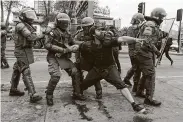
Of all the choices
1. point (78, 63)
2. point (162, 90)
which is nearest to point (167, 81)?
point (162, 90)

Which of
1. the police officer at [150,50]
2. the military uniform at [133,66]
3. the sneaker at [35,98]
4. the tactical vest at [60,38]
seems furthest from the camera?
the military uniform at [133,66]

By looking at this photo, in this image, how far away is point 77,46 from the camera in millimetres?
5031

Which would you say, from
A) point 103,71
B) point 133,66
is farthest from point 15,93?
point 133,66

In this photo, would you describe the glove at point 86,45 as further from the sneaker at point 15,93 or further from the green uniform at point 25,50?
the sneaker at point 15,93

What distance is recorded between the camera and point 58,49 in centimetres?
499

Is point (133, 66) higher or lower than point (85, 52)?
lower

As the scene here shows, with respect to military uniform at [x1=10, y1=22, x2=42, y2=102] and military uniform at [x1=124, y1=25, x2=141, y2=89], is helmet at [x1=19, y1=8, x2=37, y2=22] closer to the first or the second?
military uniform at [x1=10, y1=22, x2=42, y2=102]

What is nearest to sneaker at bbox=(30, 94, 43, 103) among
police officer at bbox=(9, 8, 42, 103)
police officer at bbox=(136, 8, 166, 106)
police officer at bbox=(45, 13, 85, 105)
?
police officer at bbox=(9, 8, 42, 103)

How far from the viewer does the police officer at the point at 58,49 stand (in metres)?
5.01

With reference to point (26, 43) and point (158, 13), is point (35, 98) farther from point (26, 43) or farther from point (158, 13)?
point (158, 13)

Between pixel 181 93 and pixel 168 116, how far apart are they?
1.81m

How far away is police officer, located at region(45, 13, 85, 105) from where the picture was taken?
16.4ft

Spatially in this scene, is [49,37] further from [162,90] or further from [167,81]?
[167,81]

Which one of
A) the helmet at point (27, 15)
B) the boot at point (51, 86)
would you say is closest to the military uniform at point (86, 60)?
the boot at point (51, 86)
